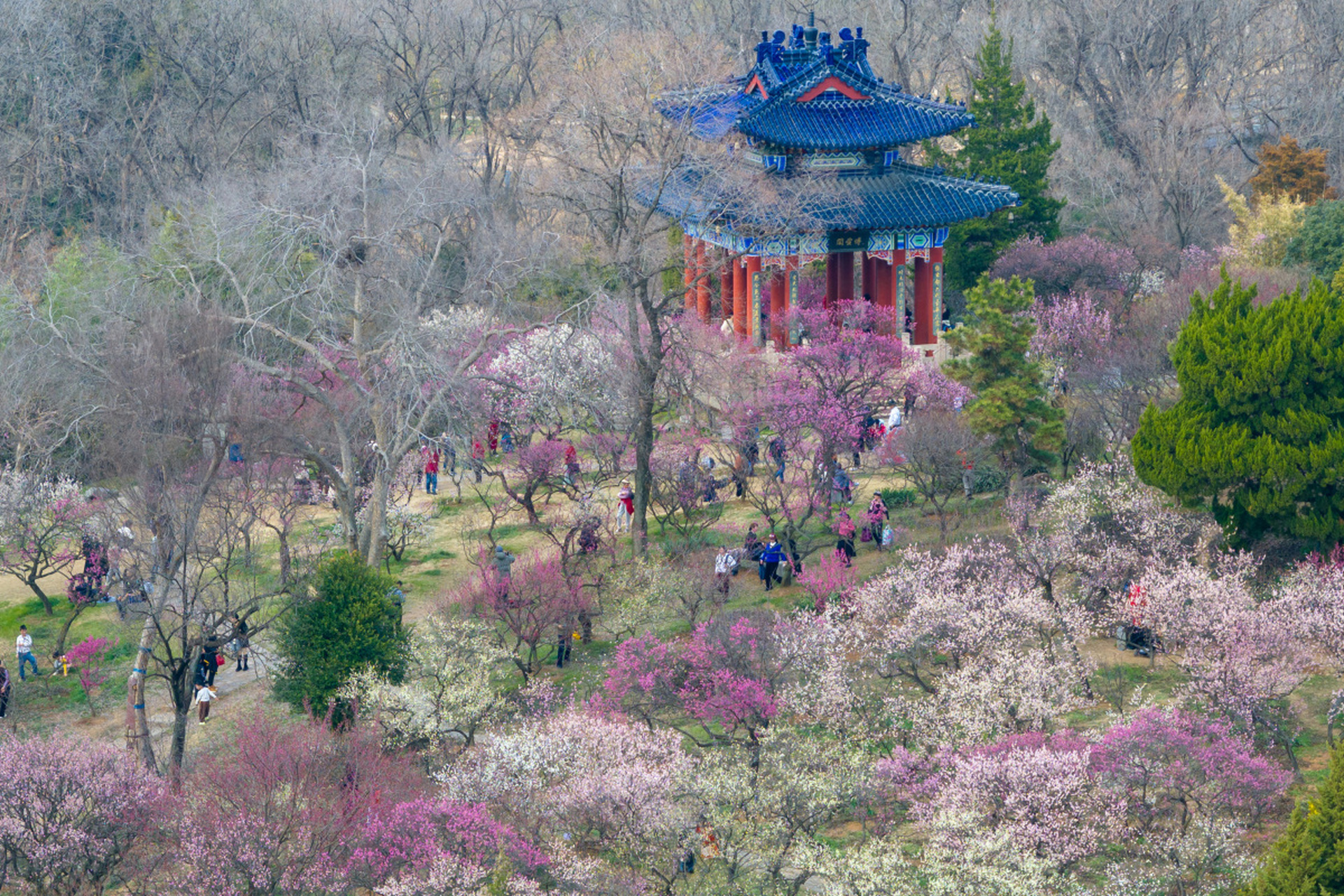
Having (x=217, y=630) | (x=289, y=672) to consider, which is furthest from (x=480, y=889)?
(x=217, y=630)

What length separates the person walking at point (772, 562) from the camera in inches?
1244

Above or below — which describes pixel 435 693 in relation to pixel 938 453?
below

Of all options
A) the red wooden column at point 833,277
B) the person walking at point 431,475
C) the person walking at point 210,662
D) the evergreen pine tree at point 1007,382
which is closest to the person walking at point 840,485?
the evergreen pine tree at point 1007,382

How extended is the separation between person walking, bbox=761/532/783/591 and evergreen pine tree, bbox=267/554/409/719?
8180 millimetres

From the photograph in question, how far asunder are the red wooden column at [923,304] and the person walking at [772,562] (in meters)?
14.0

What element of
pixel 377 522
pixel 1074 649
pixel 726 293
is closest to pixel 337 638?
pixel 377 522

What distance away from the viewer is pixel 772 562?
3161cm

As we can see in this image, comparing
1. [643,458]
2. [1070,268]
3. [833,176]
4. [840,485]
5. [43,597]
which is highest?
[833,176]

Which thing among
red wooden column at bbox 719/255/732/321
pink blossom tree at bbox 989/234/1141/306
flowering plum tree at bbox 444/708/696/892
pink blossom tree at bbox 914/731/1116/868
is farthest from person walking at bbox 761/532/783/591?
pink blossom tree at bbox 989/234/1141/306

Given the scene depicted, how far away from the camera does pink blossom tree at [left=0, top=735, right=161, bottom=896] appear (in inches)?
839

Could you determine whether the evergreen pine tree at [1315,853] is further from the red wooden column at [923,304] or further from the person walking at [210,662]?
the red wooden column at [923,304]

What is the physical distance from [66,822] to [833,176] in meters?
27.5

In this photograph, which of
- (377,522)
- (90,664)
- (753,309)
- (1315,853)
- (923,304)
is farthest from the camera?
(923,304)

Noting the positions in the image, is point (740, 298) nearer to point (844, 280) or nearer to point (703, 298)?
point (703, 298)
